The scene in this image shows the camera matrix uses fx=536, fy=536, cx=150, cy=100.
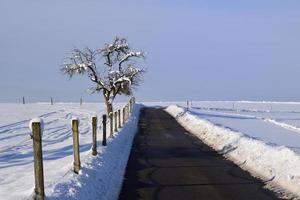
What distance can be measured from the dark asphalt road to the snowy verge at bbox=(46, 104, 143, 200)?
0.27 m

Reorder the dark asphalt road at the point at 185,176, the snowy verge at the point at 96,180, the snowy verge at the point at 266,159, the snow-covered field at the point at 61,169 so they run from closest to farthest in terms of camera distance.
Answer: the snowy verge at the point at 96,180, the snow-covered field at the point at 61,169, the dark asphalt road at the point at 185,176, the snowy verge at the point at 266,159

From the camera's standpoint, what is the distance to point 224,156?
1911 cm

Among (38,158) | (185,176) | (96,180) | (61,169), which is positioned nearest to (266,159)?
(185,176)

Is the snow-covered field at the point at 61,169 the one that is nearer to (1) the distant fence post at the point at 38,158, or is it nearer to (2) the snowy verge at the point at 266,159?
(1) the distant fence post at the point at 38,158

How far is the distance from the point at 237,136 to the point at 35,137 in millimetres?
15502

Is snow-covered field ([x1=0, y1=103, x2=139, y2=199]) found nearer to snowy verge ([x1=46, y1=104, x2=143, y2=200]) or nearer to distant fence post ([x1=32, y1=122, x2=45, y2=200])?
snowy verge ([x1=46, y1=104, x2=143, y2=200])

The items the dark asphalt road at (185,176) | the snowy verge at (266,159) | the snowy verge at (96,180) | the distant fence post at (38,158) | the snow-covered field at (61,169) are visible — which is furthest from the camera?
the snowy verge at (266,159)

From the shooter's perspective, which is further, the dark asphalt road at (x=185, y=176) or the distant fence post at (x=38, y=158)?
the dark asphalt road at (x=185, y=176)

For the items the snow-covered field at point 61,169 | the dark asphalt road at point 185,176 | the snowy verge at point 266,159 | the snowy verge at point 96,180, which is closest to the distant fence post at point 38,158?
the snowy verge at point 96,180

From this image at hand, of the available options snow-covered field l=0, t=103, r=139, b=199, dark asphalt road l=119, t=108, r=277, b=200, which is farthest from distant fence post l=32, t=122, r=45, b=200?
dark asphalt road l=119, t=108, r=277, b=200

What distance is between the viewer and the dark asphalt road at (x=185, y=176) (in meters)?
11.9

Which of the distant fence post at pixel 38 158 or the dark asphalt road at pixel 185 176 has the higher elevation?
the distant fence post at pixel 38 158

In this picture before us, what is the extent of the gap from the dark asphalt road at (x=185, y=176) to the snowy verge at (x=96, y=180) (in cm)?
27

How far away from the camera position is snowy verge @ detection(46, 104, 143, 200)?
32.0 ft
